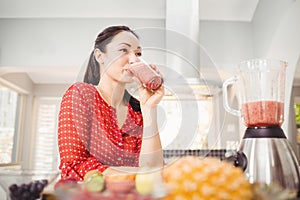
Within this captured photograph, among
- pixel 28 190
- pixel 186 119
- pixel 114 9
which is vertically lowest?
pixel 28 190

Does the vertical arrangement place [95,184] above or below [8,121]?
below

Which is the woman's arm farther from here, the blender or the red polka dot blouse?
the blender

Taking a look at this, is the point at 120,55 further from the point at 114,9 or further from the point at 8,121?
the point at 8,121

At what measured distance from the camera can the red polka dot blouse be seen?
59 centimetres

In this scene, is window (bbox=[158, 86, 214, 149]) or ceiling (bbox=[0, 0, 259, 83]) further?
ceiling (bbox=[0, 0, 259, 83])

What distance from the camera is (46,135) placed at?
3.41 meters

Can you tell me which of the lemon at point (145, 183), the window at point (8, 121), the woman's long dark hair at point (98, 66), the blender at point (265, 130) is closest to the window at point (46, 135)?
the window at point (8, 121)

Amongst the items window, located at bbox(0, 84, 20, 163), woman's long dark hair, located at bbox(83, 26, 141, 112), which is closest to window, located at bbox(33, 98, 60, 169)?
window, located at bbox(0, 84, 20, 163)

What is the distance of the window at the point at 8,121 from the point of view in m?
3.12

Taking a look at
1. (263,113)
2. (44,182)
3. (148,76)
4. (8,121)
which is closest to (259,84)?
(263,113)

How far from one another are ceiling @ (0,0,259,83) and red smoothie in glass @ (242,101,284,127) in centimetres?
160

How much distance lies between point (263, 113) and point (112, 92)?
0.29 metres

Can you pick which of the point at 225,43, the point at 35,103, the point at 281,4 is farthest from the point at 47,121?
the point at 281,4

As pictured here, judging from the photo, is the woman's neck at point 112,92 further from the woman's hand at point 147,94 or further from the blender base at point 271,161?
the blender base at point 271,161
